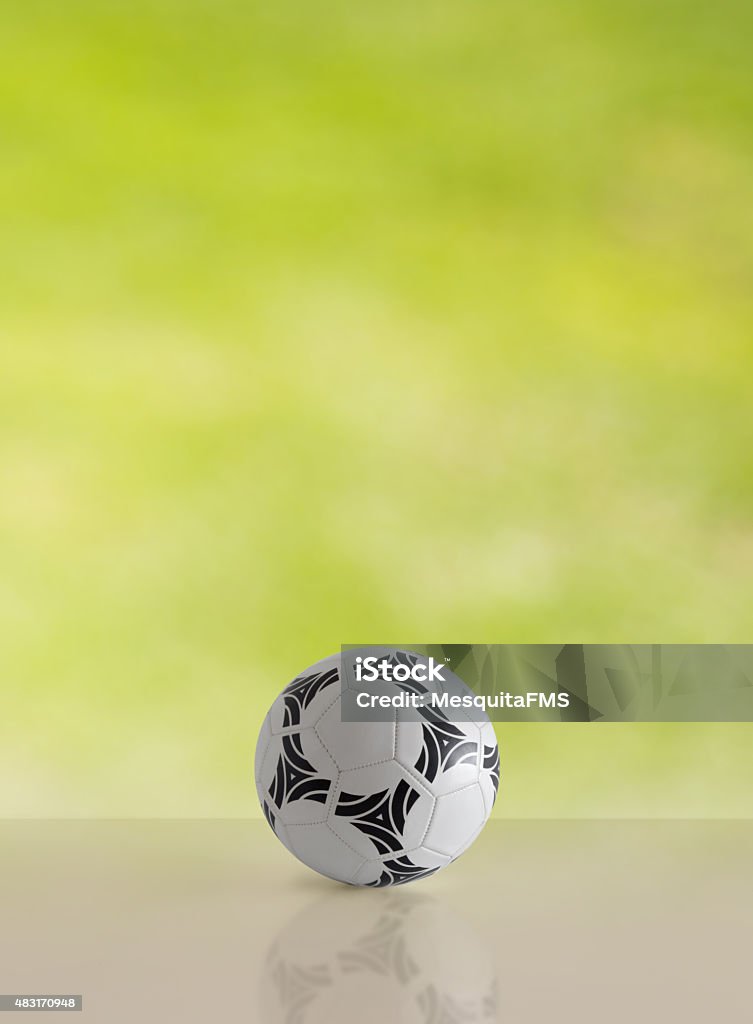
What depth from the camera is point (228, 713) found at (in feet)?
8.15

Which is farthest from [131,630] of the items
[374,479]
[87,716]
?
[374,479]

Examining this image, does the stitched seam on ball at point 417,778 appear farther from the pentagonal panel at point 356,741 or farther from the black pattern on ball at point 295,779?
the black pattern on ball at point 295,779

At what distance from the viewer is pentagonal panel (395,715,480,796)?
5.51ft

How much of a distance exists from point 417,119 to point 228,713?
5.34 ft

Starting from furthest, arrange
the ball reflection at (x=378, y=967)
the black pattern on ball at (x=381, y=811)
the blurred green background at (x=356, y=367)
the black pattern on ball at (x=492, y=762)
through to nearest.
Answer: the blurred green background at (x=356, y=367) < the black pattern on ball at (x=492, y=762) < the black pattern on ball at (x=381, y=811) < the ball reflection at (x=378, y=967)

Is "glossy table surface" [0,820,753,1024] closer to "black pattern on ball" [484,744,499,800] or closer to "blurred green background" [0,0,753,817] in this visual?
"black pattern on ball" [484,744,499,800]

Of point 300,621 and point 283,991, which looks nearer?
point 283,991

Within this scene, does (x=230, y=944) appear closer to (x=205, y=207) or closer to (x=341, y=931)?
(x=341, y=931)

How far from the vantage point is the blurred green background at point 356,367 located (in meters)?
2.49

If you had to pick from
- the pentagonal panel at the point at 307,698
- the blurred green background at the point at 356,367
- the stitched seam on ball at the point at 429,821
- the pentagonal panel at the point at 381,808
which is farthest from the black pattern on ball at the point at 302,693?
the blurred green background at the point at 356,367

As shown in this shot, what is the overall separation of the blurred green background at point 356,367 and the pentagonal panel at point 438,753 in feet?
2.58

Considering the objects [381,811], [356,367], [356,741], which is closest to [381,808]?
[381,811]

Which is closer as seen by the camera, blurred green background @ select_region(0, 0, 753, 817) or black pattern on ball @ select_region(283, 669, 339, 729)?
black pattern on ball @ select_region(283, 669, 339, 729)

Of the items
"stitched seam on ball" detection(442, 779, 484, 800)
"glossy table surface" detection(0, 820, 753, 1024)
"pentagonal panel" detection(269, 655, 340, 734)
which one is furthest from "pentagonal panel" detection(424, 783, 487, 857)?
"pentagonal panel" detection(269, 655, 340, 734)
